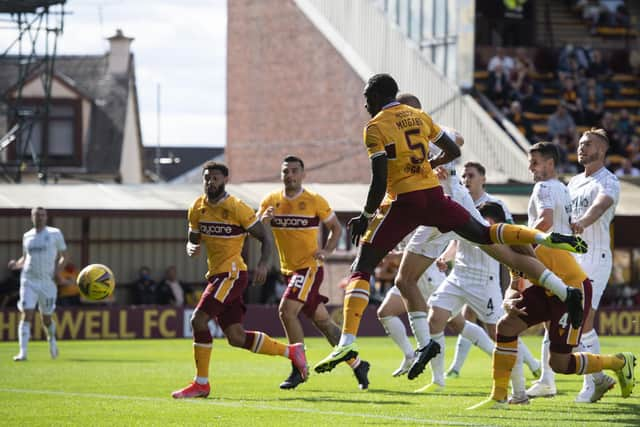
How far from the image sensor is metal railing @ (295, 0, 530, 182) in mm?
34000

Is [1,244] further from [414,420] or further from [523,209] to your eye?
[414,420]

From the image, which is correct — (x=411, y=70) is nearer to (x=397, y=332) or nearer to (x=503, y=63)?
(x=503, y=63)

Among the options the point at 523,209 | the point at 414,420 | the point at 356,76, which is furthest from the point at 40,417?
the point at 356,76

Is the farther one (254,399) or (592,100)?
(592,100)

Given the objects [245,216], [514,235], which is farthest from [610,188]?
[245,216]

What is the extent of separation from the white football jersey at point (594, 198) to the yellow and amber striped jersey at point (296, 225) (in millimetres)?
3244

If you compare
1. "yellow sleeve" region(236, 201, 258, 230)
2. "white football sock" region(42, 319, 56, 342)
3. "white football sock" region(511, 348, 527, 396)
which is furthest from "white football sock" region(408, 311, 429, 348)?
"white football sock" region(42, 319, 56, 342)

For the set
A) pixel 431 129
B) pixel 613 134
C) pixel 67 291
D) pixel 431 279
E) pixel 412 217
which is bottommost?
pixel 67 291

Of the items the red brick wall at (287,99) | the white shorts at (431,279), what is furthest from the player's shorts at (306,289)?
the red brick wall at (287,99)

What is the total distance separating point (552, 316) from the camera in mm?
11047

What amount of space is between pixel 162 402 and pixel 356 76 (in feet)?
96.9

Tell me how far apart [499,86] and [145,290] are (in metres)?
10.6

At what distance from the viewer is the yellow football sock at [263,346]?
44.2 ft

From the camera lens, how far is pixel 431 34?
37969mm
